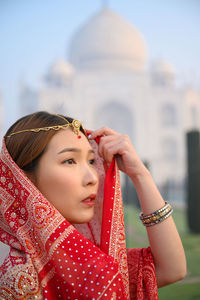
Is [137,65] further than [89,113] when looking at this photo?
Yes

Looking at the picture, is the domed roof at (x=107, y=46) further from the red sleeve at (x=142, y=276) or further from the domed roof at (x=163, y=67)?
the red sleeve at (x=142, y=276)

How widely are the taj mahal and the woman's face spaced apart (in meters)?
15.1

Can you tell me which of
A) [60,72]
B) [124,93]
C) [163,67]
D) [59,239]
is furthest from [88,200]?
[163,67]

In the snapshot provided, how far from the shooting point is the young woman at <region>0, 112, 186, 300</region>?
74 cm

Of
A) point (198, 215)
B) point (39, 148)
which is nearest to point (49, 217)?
point (39, 148)

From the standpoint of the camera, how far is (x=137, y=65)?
783 inches

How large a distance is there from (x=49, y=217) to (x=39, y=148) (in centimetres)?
21

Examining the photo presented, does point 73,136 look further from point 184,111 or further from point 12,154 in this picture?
point 184,111

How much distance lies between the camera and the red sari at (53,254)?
73 cm

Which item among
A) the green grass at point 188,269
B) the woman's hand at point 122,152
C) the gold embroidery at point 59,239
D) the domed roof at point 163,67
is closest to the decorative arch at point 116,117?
the domed roof at point 163,67

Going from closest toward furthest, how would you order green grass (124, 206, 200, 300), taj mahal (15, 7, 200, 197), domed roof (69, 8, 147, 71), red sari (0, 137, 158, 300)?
red sari (0, 137, 158, 300) → green grass (124, 206, 200, 300) → taj mahal (15, 7, 200, 197) → domed roof (69, 8, 147, 71)

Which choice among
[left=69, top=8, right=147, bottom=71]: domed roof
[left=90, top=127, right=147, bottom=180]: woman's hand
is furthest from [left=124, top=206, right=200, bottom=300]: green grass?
[left=69, top=8, right=147, bottom=71]: domed roof

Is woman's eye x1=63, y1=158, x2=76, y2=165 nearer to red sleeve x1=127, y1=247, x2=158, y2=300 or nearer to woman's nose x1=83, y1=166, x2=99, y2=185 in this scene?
woman's nose x1=83, y1=166, x2=99, y2=185

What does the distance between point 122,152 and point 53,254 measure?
379mm
